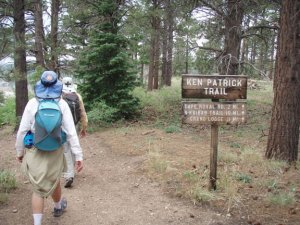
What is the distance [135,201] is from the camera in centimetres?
558

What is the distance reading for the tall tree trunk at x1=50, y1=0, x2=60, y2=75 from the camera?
44.0 ft

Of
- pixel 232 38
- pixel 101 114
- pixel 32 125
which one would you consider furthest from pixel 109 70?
pixel 32 125

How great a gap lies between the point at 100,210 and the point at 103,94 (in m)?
7.90

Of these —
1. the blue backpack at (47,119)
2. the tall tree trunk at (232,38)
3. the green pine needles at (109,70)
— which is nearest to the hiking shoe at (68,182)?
the blue backpack at (47,119)

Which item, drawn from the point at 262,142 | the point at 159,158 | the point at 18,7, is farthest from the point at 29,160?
the point at 18,7

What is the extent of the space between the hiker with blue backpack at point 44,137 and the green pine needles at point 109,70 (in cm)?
827

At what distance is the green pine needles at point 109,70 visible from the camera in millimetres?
12695

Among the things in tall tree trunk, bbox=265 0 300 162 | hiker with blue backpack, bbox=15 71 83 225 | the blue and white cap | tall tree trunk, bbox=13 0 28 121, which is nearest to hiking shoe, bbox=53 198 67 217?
hiker with blue backpack, bbox=15 71 83 225

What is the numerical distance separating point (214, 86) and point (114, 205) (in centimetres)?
237

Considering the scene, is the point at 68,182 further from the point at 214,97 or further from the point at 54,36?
the point at 54,36

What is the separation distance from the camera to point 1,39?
36.2ft

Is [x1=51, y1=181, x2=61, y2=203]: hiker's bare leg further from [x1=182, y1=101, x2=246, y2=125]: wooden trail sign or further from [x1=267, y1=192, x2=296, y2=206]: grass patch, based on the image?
[x1=267, y1=192, x2=296, y2=206]: grass patch

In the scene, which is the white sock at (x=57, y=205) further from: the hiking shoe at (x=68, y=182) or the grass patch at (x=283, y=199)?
the grass patch at (x=283, y=199)

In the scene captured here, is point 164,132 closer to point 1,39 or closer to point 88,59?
point 88,59
